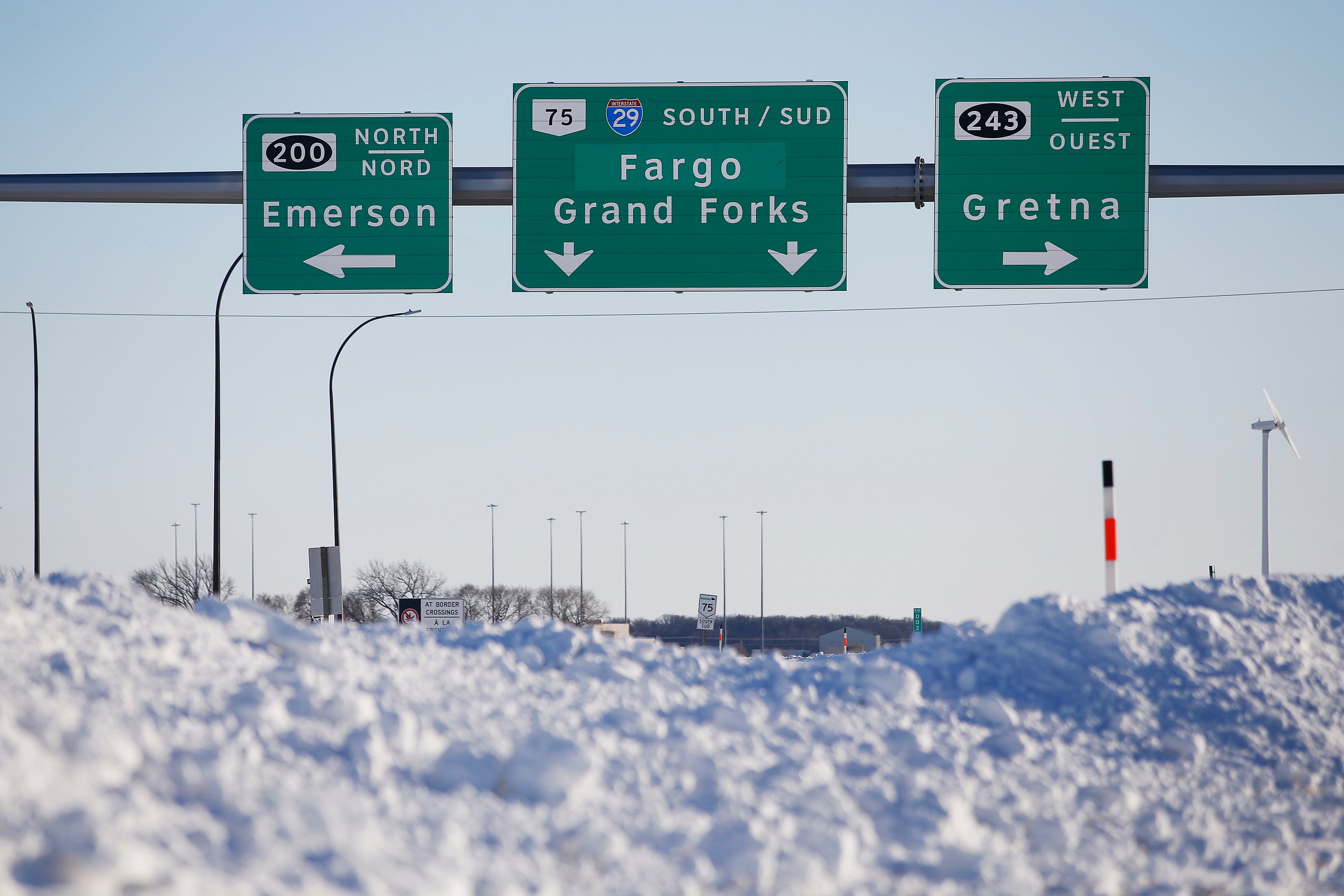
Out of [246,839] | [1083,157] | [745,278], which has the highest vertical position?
[1083,157]

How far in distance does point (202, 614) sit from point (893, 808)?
425 cm

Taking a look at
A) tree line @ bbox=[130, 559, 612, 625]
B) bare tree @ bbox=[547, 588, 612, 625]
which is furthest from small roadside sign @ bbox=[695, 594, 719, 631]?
bare tree @ bbox=[547, 588, 612, 625]

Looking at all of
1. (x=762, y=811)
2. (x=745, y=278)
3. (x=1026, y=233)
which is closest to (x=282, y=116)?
(x=745, y=278)

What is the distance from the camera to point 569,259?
15180 millimetres

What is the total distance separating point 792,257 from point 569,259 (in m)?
2.55

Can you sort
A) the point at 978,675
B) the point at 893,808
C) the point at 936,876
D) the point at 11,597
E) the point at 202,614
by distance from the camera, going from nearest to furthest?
1. the point at 936,876
2. the point at 893,808
3. the point at 11,597
4. the point at 202,614
5. the point at 978,675

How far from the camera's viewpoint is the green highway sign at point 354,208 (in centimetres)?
1530

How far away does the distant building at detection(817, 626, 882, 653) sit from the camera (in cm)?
4847

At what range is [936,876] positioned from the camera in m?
5.88

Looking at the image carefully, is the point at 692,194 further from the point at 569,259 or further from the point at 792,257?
the point at 569,259

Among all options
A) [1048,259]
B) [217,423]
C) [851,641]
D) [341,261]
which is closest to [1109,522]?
[1048,259]

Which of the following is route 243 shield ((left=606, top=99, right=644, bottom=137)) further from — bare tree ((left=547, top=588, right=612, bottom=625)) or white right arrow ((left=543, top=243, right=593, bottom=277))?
bare tree ((left=547, top=588, right=612, bottom=625))

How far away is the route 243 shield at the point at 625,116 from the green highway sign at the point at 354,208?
1.92 m

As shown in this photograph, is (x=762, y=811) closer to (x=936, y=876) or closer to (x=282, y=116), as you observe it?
(x=936, y=876)
